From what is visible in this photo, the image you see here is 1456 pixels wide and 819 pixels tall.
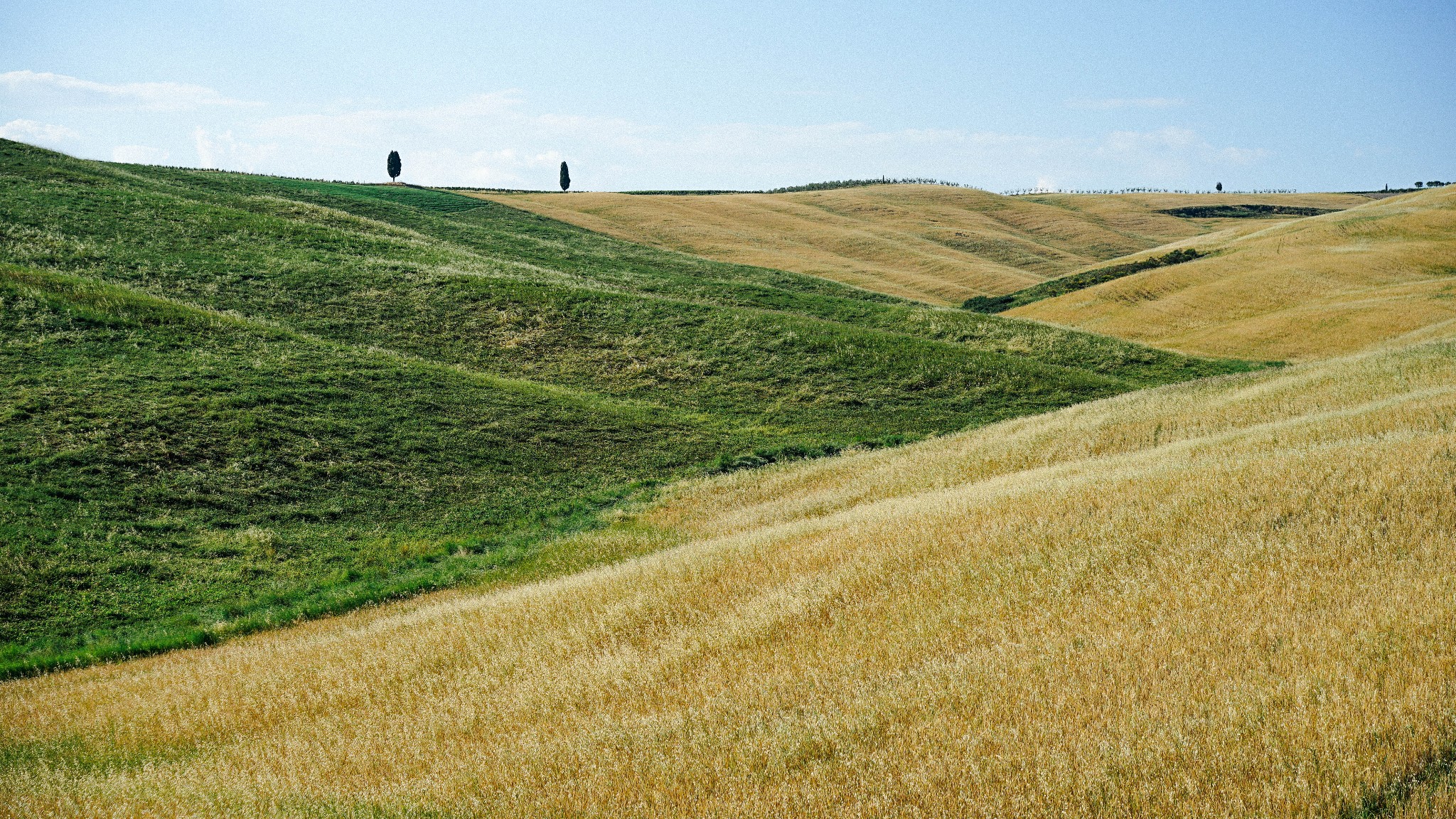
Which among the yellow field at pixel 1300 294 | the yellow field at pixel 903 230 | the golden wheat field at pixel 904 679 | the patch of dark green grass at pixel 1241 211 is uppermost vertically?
Answer: the patch of dark green grass at pixel 1241 211

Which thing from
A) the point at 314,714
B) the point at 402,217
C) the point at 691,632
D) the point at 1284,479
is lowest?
the point at 314,714

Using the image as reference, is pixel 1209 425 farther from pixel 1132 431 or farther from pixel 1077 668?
pixel 1077 668

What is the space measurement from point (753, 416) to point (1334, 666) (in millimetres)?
24693

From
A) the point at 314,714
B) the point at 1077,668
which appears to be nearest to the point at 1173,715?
the point at 1077,668

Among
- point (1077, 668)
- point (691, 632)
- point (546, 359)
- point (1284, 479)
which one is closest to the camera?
point (1077, 668)

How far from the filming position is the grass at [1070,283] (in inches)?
2482

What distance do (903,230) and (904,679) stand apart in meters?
94.7

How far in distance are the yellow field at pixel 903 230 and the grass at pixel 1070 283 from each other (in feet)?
9.56

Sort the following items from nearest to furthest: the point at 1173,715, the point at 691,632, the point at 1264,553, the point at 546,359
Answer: the point at 1173,715 < the point at 1264,553 < the point at 691,632 < the point at 546,359

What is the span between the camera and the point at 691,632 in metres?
10.2

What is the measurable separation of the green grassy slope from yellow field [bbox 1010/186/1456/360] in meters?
7.44

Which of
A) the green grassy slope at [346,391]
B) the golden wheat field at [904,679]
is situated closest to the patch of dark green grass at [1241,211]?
the green grassy slope at [346,391]

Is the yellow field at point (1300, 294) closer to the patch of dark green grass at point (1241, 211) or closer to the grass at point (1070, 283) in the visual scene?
the grass at point (1070, 283)

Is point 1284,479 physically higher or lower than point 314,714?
higher
